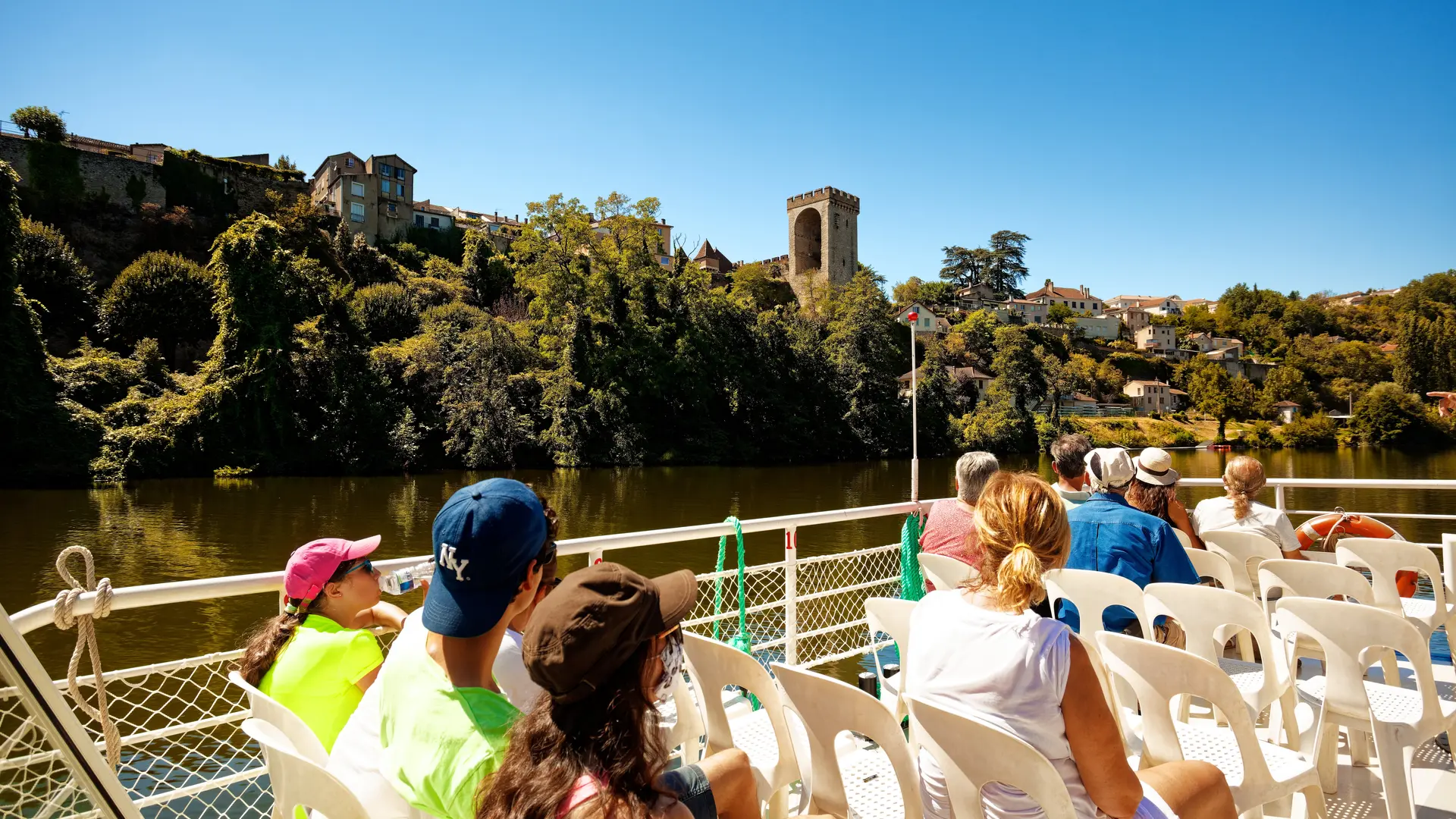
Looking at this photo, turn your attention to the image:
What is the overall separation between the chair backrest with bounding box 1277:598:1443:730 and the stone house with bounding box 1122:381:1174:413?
79.9 meters

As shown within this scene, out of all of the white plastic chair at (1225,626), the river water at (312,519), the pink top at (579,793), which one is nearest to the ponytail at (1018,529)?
the white plastic chair at (1225,626)

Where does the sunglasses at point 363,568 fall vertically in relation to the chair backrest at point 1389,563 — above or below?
above

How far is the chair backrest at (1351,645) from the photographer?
2158 mm

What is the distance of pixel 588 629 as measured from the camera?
116 cm

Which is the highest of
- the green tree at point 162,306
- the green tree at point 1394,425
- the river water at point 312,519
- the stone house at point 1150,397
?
the green tree at point 162,306

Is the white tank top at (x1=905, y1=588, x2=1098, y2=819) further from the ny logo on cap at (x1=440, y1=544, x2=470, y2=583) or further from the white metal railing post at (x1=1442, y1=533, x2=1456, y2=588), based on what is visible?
the white metal railing post at (x1=1442, y1=533, x2=1456, y2=588)

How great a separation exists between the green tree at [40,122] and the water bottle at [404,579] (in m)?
50.1

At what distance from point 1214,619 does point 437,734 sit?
7.12 ft

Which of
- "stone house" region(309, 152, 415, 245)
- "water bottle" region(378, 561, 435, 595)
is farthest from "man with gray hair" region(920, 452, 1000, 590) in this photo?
Result: "stone house" region(309, 152, 415, 245)

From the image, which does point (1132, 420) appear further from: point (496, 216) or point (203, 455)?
point (203, 455)

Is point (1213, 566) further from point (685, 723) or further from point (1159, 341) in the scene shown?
point (1159, 341)

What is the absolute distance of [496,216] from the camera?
6844 cm

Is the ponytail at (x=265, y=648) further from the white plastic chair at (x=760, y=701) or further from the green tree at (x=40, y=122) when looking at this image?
the green tree at (x=40, y=122)

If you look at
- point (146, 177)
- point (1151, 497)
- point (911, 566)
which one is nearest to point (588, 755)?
point (911, 566)
